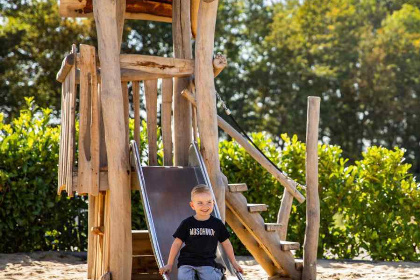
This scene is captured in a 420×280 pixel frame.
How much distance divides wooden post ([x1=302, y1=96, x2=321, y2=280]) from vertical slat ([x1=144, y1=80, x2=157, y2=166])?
5.26 ft

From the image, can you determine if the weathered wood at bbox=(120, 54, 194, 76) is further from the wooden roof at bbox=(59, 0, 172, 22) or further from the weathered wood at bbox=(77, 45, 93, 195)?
the wooden roof at bbox=(59, 0, 172, 22)

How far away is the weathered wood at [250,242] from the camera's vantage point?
780cm

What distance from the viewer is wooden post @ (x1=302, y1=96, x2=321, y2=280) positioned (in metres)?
7.81

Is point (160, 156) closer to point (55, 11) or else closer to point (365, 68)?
point (55, 11)

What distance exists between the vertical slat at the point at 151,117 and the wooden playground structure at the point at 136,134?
0.4 inches

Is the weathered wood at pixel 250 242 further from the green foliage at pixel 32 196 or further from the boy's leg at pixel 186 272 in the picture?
the green foliage at pixel 32 196

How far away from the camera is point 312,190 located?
26.1 ft

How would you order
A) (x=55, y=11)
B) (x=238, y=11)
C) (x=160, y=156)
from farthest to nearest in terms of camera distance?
(x=238, y=11), (x=55, y=11), (x=160, y=156)

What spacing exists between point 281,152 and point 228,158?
0.78 m

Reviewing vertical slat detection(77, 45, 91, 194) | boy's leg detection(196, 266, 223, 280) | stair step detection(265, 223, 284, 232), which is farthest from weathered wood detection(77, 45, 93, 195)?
boy's leg detection(196, 266, 223, 280)


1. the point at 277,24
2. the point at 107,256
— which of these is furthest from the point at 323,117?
the point at 107,256

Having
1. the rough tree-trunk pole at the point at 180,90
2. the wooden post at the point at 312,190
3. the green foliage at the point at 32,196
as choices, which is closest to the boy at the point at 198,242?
the rough tree-trunk pole at the point at 180,90

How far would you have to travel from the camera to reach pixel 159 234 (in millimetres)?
6367

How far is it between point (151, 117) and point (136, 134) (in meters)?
0.27
